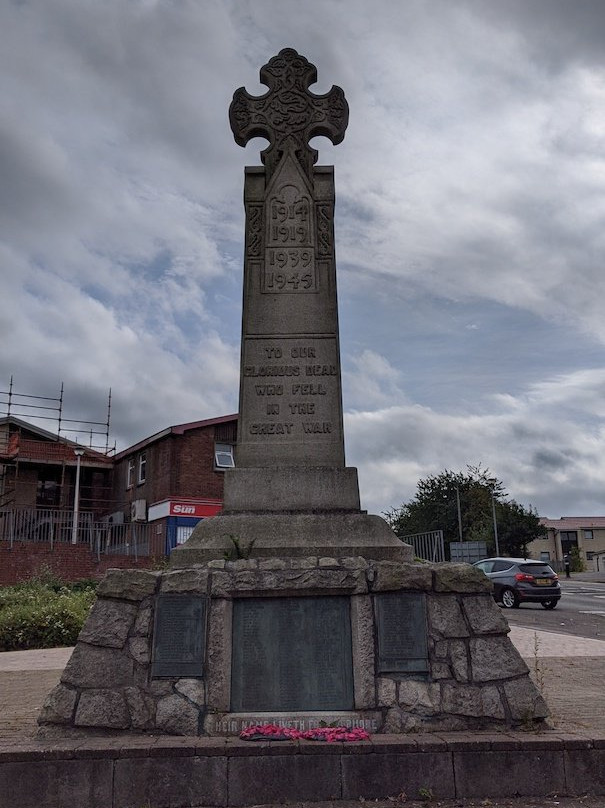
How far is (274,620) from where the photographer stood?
534cm

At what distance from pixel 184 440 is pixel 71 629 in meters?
18.4

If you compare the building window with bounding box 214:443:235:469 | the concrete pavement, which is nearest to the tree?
the building window with bounding box 214:443:235:469

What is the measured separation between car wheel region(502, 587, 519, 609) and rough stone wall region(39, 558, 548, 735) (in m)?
14.8

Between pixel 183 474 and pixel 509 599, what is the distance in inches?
587

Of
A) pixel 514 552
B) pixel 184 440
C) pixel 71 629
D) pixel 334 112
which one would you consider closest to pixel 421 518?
pixel 514 552

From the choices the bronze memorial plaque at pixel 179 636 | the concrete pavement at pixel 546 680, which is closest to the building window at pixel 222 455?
the concrete pavement at pixel 546 680

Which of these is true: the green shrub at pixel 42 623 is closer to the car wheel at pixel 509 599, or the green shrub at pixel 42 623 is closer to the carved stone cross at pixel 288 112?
A: the carved stone cross at pixel 288 112

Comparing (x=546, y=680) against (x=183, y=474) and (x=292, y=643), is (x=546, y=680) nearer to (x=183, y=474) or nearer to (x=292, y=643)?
(x=292, y=643)

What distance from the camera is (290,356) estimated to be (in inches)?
266

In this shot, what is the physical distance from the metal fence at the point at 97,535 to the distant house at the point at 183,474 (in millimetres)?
3429

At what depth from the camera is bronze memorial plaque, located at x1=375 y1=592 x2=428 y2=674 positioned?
205 inches

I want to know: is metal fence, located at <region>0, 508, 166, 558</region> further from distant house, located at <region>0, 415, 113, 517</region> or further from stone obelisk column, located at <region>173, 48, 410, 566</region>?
stone obelisk column, located at <region>173, 48, 410, 566</region>

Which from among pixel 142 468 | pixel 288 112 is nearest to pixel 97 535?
pixel 142 468

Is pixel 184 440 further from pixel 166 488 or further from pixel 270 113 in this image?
pixel 270 113
